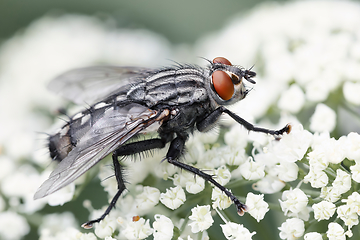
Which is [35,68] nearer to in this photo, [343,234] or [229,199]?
[229,199]

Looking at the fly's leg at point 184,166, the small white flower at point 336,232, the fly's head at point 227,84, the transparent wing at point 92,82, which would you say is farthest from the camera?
the transparent wing at point 92,82

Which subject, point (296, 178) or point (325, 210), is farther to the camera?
point (296, 178)

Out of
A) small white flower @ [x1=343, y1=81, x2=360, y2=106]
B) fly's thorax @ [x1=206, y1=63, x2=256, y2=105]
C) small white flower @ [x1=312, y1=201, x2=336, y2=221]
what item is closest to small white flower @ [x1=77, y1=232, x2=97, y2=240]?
fly's thorax @ [x1=206, y1=63, x2=256, y2=105]

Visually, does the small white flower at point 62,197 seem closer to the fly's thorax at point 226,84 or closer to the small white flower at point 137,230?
the small white flower at point 137,230

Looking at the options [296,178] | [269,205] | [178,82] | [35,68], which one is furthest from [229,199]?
[35,68]

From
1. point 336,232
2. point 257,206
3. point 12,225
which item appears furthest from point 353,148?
point 12,225

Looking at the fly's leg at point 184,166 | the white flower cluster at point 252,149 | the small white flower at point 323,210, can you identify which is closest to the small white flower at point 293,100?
the white flower cluster at point 252,149
